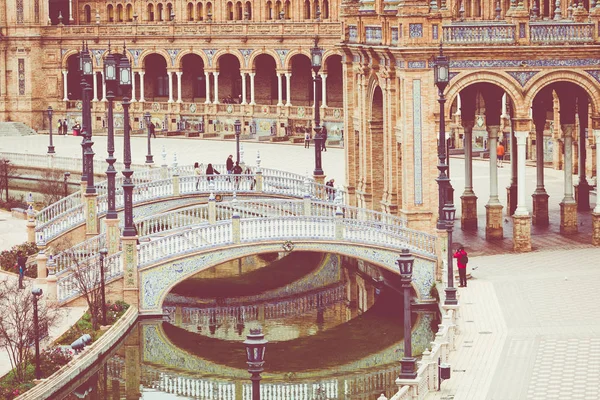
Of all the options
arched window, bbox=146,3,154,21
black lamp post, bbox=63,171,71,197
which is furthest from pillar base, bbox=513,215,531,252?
arched window, bbox=146,3,154,21

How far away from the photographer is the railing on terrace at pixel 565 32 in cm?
4731

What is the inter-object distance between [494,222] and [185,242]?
10.5 metres

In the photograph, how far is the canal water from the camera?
127 ft

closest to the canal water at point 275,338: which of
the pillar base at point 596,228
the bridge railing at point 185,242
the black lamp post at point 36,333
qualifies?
the black lamp post at point 36,333

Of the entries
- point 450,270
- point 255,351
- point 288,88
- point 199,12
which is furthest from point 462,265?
point 199,12

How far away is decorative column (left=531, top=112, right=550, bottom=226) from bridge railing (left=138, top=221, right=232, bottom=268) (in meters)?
11.8

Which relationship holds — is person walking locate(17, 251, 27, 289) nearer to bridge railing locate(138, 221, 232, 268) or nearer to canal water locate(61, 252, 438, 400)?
canal water locate(61, 252, 438, 400)

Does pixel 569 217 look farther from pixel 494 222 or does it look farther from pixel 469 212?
pixel 469 212

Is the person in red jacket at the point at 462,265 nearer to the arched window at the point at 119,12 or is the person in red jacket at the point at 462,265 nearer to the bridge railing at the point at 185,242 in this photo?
the bridge railing at the point at 185,242

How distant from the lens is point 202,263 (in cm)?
4434

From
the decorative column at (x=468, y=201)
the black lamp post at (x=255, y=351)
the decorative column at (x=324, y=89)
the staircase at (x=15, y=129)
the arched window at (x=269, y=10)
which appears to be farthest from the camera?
the staircase at (x=15, y=129)

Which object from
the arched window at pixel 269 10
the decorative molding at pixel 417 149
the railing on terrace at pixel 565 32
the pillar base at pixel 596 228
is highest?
the arched window at pixel 269 10

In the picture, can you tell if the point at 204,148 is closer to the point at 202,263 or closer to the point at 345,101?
the point at 345,101

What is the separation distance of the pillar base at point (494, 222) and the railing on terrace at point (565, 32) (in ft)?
18.3
